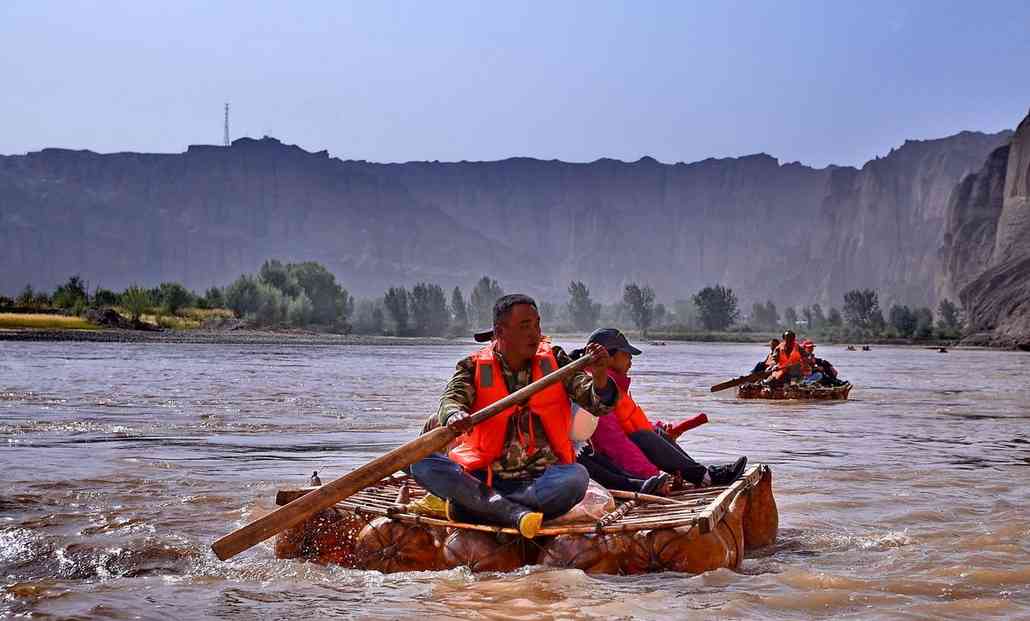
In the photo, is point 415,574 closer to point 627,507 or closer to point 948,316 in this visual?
point 627,507

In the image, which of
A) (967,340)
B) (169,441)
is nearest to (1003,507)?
(169,441)

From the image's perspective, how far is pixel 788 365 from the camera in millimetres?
26562

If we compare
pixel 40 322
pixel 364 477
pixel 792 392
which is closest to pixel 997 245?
pixel 40 322

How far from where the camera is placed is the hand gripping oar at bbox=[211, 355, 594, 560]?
22.5 ft

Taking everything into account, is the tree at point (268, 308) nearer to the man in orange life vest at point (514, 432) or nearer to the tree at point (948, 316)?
the tree at point (948, 316)

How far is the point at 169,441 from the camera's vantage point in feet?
51.9

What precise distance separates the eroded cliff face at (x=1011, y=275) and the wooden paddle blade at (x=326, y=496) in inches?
4418

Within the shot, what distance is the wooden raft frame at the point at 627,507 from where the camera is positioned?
7.00 metres

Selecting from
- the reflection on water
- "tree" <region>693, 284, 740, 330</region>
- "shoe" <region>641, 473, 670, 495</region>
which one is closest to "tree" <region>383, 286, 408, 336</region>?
"tree" <region>693, 284, 740, 330</region>

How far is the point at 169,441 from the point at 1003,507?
11258 mm

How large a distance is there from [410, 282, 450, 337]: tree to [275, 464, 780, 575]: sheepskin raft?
155472mm

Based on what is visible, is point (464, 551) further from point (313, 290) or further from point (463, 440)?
point (313, 290)

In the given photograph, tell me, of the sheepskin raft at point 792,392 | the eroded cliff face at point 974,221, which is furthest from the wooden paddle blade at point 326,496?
the eroded cliff face at point 974,221

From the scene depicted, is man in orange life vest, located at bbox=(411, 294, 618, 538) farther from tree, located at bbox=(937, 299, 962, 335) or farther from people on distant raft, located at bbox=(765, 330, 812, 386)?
tree, located at bbox=(937, 299, 962, 335)
